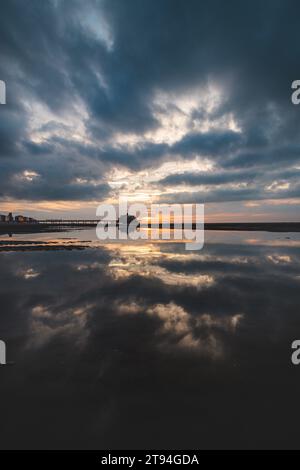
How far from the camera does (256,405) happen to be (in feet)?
13.9

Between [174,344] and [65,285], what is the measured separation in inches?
313

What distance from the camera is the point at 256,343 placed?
20.7 ft

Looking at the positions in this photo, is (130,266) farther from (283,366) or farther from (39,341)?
(283,366)

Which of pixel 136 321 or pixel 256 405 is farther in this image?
pixel 136 321

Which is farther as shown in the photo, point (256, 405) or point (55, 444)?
point (256, 405)

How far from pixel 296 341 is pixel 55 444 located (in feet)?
21.6

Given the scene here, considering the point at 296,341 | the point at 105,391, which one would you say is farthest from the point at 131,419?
the point at 296,341

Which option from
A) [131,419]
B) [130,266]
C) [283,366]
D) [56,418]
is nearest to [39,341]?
[56,418]
